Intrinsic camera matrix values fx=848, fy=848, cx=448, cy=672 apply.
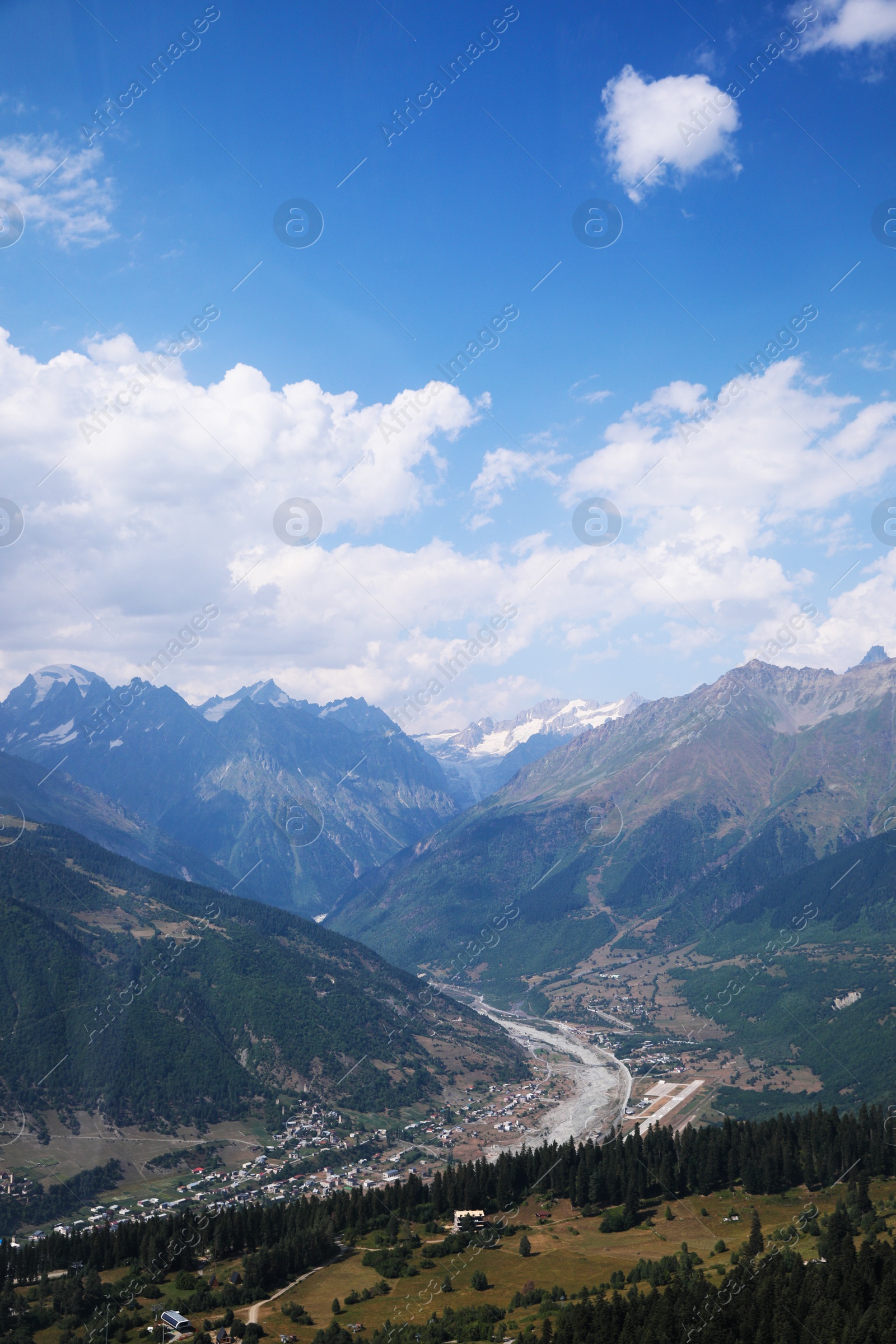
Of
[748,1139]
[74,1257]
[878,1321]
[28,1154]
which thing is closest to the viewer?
[878,1321]

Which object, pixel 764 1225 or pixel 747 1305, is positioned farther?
pixel 764 1225

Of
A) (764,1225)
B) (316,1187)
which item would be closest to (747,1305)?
(764,1225)

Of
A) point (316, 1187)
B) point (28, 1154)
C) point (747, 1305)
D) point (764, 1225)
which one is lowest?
point (316, 1187)

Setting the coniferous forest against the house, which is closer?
the coniferous forest

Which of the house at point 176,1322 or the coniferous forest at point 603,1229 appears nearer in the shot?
the coniferous forest at point 603,1229

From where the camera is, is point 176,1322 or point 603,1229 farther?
point 603,1229

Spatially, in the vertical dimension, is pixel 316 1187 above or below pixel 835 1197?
below

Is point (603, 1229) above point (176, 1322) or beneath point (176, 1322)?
beneath

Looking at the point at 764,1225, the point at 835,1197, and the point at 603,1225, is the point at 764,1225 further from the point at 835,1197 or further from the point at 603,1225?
the point at 603,1225
